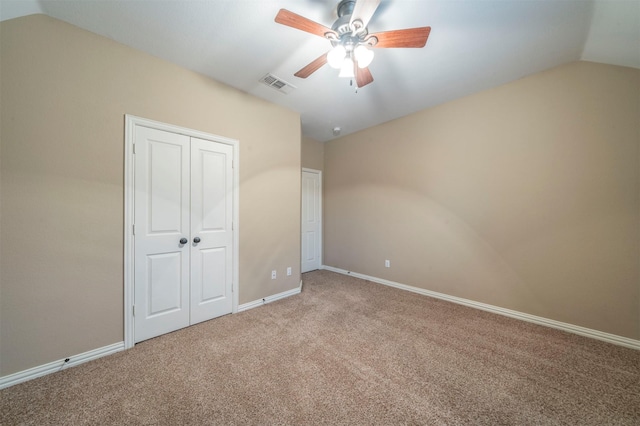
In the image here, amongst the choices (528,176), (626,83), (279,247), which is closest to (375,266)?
(279,247)

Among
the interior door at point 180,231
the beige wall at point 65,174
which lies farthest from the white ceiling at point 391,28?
the interior door at point 180,231

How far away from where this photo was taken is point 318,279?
4145 mm

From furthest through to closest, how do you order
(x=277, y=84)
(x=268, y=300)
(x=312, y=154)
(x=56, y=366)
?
1. (x=312, y=154)
2. (x=268, y=300)
3. (x=277, y=84)
4. (x=56, y=366)

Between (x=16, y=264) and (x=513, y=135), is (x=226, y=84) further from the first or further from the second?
(x=513, y=135)

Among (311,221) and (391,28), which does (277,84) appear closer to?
(391,28)

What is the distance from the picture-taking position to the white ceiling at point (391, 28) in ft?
5.44

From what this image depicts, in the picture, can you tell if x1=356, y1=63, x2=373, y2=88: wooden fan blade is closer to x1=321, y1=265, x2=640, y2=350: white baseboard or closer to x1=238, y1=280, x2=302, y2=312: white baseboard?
x1=238, y1=280, x2=302, y2=312: white baseboard

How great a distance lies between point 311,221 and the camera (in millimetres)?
4711

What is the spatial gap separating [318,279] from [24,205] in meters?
3.54

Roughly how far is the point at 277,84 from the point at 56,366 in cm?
328

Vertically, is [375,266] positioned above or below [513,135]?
below

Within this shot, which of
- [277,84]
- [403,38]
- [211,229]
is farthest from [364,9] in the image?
[211,229]

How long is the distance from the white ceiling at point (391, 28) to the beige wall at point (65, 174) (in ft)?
0.66

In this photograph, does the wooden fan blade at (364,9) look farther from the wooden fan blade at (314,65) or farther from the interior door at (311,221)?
the interior door at (311,221)
